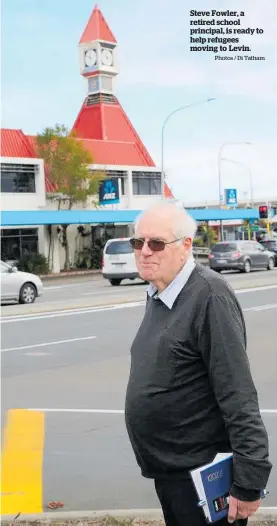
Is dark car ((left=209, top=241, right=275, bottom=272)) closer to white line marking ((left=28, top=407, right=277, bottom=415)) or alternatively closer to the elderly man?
white line marking ((left=28, top=407, right=277, bottom=415))

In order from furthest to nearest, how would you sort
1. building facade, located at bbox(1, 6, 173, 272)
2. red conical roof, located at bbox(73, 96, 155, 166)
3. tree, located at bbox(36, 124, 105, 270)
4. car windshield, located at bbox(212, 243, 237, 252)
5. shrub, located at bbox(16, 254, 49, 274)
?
1. red conical roof, located at bbox(73, 96, 155, 166)
2. tree, located at bbox(36, 124, 105, 270)
3. building facade, located at bbox(1, 6, 173, 272)
4. shrub, located at bbox(16, 254, 49, 274)
5. car windshield, located at bbox(212, 243, 237, 252)


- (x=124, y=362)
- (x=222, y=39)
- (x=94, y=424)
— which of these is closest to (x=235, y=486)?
(x=94, y=424)

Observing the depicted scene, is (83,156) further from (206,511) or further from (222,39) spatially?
(206,511)

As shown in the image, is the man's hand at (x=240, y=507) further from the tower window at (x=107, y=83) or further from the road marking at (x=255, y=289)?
the tower window at (x=107, y=83)

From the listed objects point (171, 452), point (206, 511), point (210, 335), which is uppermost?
point (210, 335)

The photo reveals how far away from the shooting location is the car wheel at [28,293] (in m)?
21.0

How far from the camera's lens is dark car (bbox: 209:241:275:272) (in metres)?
33.6

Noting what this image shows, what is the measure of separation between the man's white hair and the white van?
24322mm

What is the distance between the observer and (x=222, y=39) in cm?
786

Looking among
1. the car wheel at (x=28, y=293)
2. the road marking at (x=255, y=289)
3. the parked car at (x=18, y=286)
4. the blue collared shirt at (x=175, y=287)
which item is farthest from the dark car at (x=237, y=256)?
the blue collared shirt at (x=175, y=287)

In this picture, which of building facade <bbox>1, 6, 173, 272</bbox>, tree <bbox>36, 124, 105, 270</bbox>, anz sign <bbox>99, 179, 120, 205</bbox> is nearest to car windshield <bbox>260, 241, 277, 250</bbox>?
building facade <bbox>1, 6, 173, 272</bbox>

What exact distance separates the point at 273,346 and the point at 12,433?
590 centimetres

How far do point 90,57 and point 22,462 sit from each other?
183 feet

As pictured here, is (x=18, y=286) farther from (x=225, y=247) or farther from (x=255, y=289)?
(x=225, y=247)
